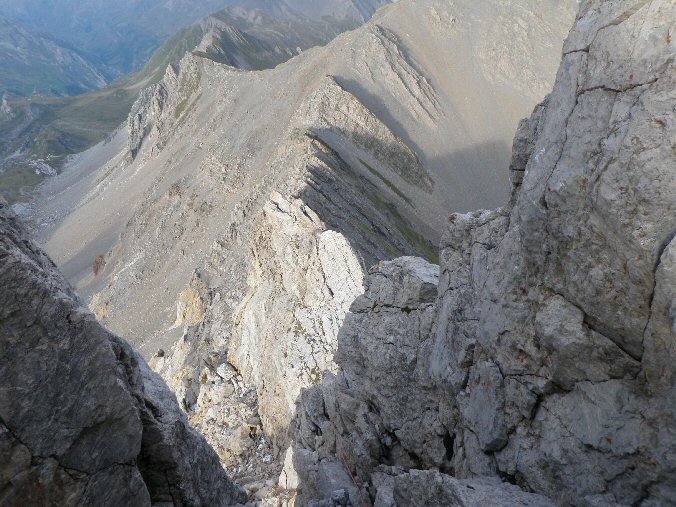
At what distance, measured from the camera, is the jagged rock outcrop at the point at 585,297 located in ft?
30.3

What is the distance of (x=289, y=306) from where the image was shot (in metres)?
35.9

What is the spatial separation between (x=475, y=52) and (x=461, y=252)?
99.9 metres

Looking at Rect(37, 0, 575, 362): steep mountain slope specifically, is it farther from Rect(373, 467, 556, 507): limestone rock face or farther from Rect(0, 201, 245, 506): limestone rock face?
Rect(0, 201, 245, 506): limestone rock face

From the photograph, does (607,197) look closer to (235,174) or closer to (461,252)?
(461,252)

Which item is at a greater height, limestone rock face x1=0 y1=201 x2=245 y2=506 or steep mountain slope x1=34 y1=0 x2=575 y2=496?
steep mountain slope x1=34 y1=0 x2=575 y2=496

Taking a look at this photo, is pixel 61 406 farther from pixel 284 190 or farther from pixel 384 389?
pixel 284 190

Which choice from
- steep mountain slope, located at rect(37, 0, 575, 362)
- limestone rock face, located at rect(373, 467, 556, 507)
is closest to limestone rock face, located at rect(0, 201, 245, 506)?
limestone rock face, located at rect(373, 467, 556, 507)

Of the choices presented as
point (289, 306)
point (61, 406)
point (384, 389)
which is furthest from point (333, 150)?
point (61, 406)

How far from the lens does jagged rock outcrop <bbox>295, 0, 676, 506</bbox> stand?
364 inches

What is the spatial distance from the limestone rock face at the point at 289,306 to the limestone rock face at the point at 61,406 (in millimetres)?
17455

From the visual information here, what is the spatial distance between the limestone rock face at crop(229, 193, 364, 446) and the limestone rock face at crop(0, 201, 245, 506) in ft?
57.3

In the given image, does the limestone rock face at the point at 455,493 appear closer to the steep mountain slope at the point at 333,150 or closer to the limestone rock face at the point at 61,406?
the limestone rock face at the point at 61,406

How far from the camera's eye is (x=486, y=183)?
84125 millimetres

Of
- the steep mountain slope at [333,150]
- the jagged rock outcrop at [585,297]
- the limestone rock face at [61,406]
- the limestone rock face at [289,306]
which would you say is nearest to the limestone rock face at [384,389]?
the jagged rock outcrop at [585,297]
